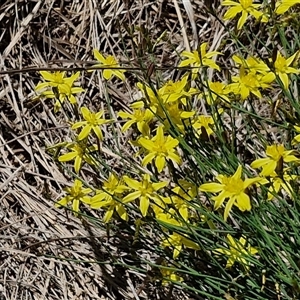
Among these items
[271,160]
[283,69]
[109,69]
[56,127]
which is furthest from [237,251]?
[56,127]

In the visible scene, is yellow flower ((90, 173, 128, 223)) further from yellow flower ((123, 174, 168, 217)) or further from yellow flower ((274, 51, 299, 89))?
yellow flower ((274, 51, 299, 89))

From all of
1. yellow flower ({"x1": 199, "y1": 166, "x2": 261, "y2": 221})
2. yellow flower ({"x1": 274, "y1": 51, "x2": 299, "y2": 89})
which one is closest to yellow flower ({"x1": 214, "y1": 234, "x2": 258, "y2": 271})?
yellow flower ({"x1": 199, "y1": 166, "x2": 261, "y2": 221})

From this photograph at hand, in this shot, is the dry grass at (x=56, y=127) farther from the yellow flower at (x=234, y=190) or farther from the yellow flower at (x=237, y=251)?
the yellow flower at (x=234, y=190)

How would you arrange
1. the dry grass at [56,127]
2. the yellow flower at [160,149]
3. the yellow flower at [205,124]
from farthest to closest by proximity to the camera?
the dry grass at [56,127] < the yellow flower at [205,124] < the yellow flower at [160,149]

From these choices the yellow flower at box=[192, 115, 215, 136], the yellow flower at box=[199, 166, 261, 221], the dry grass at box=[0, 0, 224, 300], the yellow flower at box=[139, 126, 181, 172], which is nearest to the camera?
the yellow flower at box=[199, 166, 261, 221]

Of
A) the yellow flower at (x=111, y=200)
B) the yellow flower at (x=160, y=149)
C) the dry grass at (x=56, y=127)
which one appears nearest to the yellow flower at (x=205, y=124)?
the yellow flower at (x=160, y=149)

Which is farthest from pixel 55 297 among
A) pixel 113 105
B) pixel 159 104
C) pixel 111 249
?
pixel 159 104
